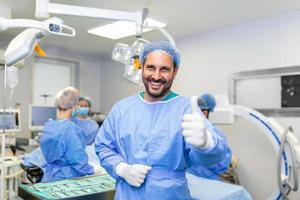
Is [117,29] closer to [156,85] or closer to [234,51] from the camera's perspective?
[234,51]

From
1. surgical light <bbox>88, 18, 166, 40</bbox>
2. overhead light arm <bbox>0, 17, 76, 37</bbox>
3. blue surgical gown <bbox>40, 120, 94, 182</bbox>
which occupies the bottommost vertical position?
blue surgical gown <bbox>40, 120, 94, 182</bbox>

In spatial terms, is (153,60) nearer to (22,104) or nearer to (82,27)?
(82,27)

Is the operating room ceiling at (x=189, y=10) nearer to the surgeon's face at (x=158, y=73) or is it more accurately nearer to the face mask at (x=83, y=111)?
the face mask at (x=83, y=111)

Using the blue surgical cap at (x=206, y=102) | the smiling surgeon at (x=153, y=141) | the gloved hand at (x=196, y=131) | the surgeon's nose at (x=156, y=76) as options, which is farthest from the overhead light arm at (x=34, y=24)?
the blue surgical cap at (x=206, y=102)

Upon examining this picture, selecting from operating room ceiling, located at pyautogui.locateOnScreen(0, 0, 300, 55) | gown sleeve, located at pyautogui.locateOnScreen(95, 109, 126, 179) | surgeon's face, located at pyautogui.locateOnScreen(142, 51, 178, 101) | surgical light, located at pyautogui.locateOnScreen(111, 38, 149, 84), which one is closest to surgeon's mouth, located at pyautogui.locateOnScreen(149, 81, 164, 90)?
surgeon's face, located at pyautogui.locateOnScreen(142, 51, 178, 101)

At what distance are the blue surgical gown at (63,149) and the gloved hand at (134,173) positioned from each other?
98cm

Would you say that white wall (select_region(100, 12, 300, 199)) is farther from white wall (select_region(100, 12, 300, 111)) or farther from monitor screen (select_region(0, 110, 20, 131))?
monitor screen (select_region(0, 110, 20, 131))

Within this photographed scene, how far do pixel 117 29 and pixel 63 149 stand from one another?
1988 mm

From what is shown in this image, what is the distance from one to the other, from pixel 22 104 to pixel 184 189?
3.88 meters

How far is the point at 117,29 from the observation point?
368cm

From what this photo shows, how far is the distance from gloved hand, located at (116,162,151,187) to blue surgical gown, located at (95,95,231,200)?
1.6 inches

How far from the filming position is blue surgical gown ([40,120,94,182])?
7.06 feet

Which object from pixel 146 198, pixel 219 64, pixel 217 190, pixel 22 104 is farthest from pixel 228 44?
pixel 22 104

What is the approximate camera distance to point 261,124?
107 inches
